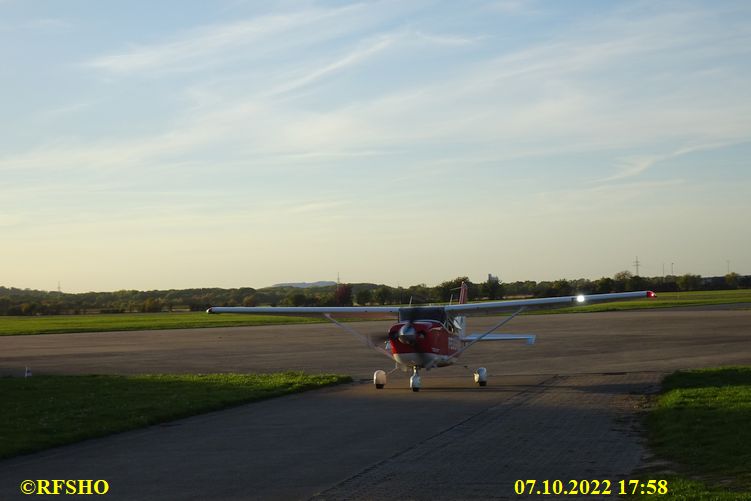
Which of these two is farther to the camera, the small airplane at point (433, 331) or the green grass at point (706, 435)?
the small airplane at point (433, 331)

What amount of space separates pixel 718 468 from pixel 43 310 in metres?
124

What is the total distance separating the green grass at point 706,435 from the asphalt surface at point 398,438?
0.50m

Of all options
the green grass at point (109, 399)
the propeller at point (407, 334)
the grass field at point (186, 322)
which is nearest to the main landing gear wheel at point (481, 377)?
the propeller at point (407, 334)

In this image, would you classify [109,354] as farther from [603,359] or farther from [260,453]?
[260,453]

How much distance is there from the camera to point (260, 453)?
12422 millimetres

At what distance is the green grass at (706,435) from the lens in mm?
9102

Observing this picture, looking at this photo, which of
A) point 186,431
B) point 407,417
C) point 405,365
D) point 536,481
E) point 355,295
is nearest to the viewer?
point 536,481

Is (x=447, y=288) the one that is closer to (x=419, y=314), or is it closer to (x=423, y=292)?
(x=423, y=292)

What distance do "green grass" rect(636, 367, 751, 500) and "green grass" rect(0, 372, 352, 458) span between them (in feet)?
30.0

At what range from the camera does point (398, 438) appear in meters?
13.5

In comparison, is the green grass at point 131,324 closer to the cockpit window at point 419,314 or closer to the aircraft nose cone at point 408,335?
the cockpit window at point 419,314

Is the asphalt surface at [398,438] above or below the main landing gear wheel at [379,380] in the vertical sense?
below

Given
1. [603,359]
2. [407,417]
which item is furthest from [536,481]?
[603,359]

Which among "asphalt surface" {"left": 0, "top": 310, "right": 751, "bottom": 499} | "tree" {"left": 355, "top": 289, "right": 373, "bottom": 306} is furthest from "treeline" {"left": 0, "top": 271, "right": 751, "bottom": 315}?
"asphalt surface" {"left": 0, "top": 310, "right": 751, "bottom": 499}
